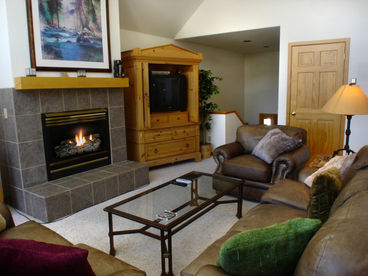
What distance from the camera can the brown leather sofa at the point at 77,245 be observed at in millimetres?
1454

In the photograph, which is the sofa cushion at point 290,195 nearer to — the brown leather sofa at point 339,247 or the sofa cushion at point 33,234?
the brown leather sofa at point 339,247

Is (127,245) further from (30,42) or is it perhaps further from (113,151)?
(30,42)

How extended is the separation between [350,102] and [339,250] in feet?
8.37

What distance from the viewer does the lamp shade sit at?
3.04 metres

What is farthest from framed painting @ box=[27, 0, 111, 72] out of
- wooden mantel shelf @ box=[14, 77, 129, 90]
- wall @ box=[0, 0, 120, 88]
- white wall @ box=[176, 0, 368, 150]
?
white wall @ box=[176, 0, 368, 150]

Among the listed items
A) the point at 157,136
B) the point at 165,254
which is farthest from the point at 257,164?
the point at 157,136

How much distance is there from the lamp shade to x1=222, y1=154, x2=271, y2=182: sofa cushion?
0.95 meters

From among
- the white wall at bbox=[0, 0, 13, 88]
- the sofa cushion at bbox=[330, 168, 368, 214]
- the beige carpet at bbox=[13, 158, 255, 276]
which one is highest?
the white wall at bbox=[0, 0, 13, 88]

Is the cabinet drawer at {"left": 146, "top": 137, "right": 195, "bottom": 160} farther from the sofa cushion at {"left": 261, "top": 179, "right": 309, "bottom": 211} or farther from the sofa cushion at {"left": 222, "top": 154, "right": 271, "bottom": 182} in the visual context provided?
the sofa cushion at {"left": 261, "top": 179, "right": 309, "bottom": 211}

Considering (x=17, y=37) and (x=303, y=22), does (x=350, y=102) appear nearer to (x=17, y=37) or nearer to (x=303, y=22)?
(x=303, y=22)

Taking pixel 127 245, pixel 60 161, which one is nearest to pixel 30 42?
pixel 60 161

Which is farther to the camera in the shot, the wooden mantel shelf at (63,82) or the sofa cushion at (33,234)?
the wooden mantel shelf at (63,82)

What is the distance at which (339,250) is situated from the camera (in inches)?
37.0

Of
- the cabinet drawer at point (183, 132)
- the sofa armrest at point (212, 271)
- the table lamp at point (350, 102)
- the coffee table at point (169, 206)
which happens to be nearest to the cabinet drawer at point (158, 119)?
the cabinet drawer at point (183, 132)
